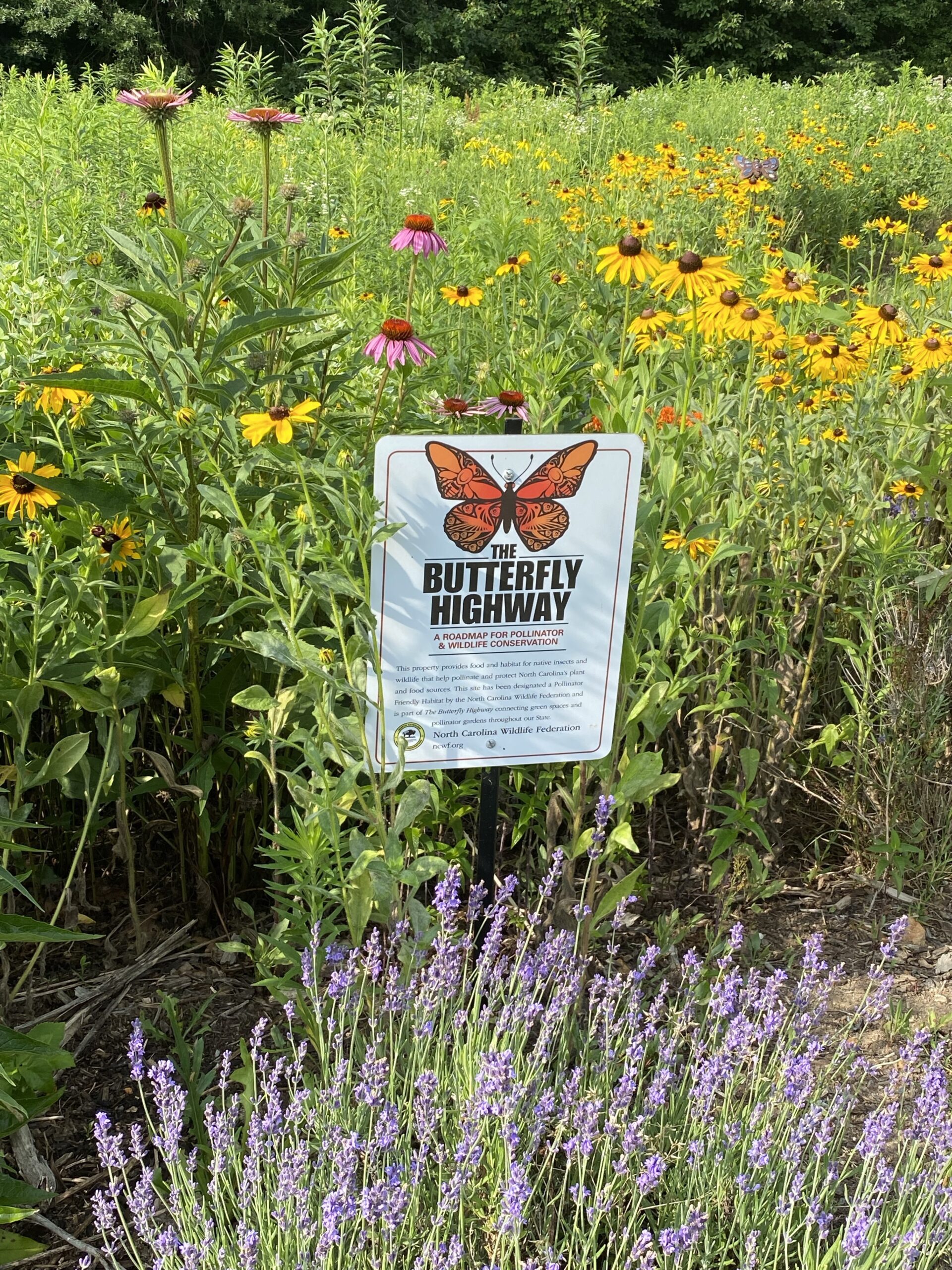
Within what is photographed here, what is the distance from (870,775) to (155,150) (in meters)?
4.35

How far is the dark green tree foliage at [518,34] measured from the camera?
1565cm

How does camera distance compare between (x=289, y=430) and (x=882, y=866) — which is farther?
(x=882, y=866)

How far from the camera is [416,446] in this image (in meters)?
1.59

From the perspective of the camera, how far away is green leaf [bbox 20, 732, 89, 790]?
168 centimetres

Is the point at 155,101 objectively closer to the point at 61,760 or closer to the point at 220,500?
the point at 220,500

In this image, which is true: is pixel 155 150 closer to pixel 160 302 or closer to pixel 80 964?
pixel 160 302

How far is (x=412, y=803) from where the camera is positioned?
Answer: 1590mm

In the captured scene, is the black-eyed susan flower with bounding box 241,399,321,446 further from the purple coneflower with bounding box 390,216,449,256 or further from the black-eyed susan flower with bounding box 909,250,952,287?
the black-eyed susan flower with bounding box 909,250,952,287

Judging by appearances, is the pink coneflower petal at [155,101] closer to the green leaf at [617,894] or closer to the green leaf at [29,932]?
the green leaf at [29,932]

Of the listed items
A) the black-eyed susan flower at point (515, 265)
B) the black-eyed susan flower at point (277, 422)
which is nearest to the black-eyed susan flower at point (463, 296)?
the black-eyed susan flower at point (515, 265)

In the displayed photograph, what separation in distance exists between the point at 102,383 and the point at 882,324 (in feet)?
6.32

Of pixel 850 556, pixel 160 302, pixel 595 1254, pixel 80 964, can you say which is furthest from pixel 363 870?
pixel 850 556

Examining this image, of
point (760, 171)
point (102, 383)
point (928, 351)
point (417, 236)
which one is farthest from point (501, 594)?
point (760, 171)

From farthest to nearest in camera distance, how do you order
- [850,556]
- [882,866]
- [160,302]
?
[850,556] → [882,866] → [160,302]
